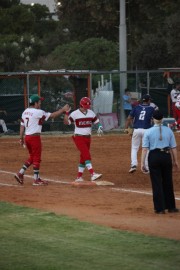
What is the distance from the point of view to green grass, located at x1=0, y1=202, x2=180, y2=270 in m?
11.9

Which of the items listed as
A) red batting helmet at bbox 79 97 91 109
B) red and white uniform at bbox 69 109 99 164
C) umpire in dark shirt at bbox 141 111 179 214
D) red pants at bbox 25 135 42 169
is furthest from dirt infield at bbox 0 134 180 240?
red batting helmet at bbox 79 97 91 109

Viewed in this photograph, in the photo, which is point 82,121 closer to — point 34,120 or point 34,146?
point 34,120

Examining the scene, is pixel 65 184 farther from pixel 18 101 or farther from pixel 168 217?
pixel 18 101

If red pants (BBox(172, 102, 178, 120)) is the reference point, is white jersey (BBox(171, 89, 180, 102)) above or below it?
above

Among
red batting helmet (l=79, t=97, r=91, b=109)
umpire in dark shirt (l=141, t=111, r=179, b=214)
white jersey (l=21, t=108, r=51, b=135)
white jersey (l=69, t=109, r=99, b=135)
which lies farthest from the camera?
white jersey (l=69, t=109, r=99, b=135)

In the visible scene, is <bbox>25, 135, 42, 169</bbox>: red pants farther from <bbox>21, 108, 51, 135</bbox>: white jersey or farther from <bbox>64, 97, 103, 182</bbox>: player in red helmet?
<bbox>64, 97, 103, 182</bbox>: player in red helmet

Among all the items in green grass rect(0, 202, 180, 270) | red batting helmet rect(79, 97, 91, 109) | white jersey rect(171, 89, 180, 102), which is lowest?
green grass rect(0, 202, 180, 270)

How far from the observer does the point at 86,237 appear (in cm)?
1423

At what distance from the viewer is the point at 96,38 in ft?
214

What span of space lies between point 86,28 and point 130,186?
5032cm

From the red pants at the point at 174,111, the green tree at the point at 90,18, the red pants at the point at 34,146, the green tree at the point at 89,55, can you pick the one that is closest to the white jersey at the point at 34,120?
the red pants at the point at 34,146

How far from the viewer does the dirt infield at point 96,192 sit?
16.3m

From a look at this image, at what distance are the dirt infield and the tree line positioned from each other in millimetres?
24121

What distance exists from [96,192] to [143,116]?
3.64 metres
